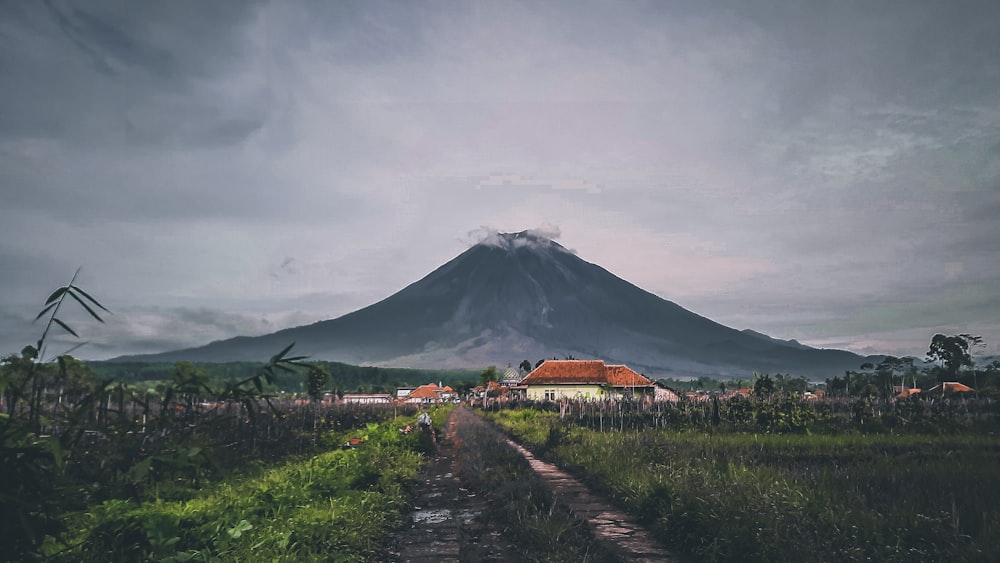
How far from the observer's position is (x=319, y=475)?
37.9 ft

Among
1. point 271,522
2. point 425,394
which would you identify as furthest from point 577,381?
point 425,394

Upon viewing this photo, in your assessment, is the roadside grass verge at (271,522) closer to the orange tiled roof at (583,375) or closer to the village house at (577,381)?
the village house at (577,381)

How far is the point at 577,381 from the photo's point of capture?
221ft

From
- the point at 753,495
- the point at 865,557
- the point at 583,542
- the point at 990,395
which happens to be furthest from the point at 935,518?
the point at 990,395

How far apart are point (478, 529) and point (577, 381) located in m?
58.5

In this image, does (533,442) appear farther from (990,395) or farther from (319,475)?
(990,395)

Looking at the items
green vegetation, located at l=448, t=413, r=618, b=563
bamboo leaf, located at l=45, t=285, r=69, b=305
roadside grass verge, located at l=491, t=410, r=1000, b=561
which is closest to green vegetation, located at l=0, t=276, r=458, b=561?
bamboo leaf, located at l=45, t=285, r=69, b=305

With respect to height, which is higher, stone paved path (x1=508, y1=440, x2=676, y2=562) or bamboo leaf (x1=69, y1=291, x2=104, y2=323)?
bamboo leaf (x1=69, y1=291, x2=104, y2=323)

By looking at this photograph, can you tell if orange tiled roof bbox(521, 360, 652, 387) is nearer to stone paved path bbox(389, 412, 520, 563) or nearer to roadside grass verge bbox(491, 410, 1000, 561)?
stone paved path bbox(389, 412, 520, 563)

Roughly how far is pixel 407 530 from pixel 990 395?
32.2 metres

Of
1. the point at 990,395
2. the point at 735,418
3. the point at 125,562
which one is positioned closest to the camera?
the point at 125,562

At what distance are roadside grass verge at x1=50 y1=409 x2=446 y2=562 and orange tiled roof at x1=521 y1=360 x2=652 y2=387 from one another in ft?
177

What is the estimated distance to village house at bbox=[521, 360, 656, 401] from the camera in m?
65.1

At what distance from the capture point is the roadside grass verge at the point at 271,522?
512cm
